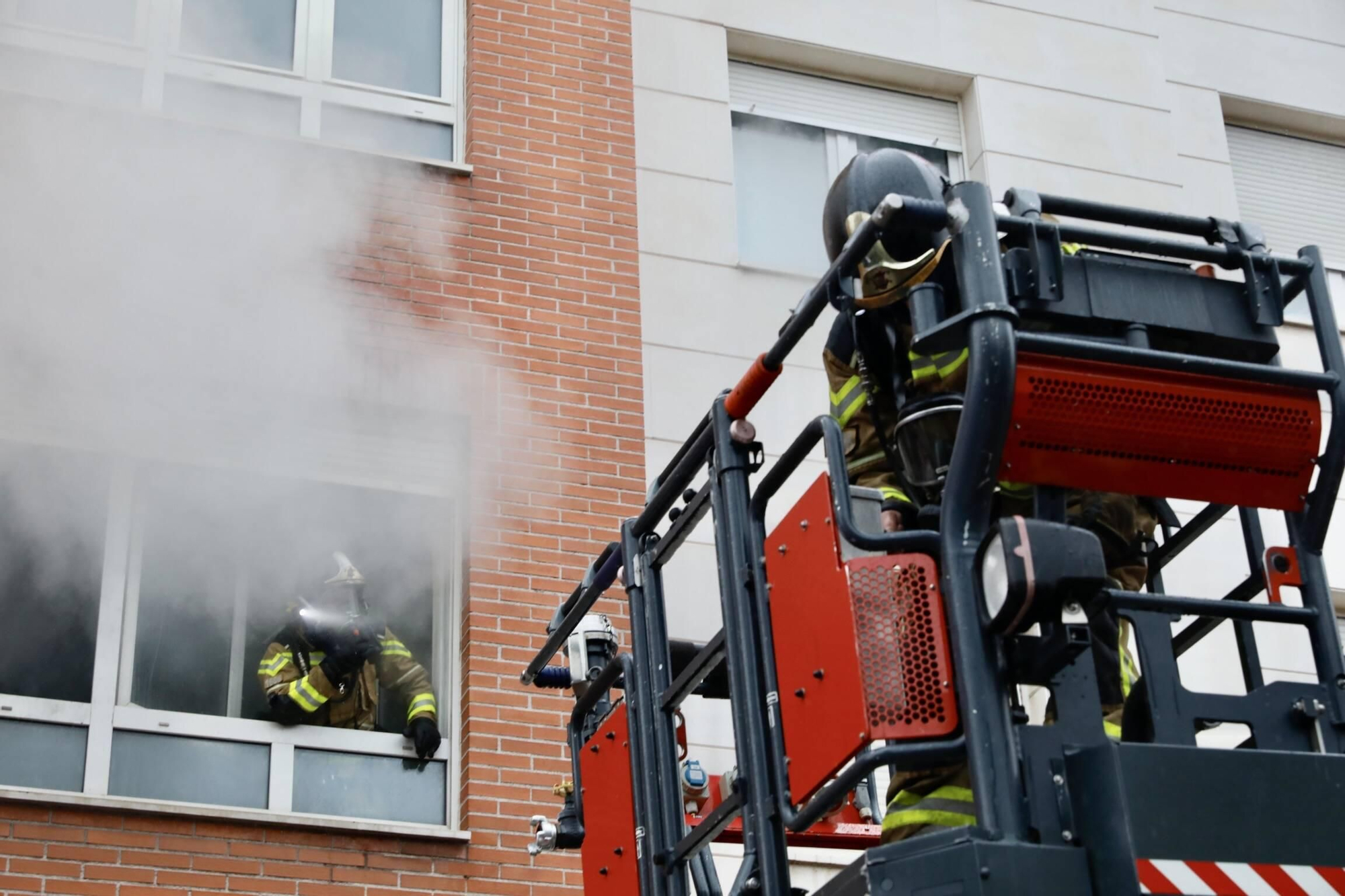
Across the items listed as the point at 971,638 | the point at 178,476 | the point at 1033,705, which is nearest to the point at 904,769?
the point at 971,638

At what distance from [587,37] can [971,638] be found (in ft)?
20.0

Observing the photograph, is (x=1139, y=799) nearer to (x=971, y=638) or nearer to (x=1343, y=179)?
(x=971, y=638)

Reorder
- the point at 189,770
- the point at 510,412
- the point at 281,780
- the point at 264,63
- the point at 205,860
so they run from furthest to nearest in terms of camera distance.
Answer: the point at 264,63 → the point at 510,412 → the point at 281,780 → the point at 189,770 → the point at 205,860

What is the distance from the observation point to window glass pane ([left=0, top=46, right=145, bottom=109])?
757 centimetres

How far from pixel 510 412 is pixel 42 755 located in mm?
2341

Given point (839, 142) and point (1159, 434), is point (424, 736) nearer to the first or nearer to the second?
point (1159, 434)

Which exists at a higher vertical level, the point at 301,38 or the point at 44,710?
the point at 301,38

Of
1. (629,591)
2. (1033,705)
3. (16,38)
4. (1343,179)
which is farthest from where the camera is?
(1343,179)

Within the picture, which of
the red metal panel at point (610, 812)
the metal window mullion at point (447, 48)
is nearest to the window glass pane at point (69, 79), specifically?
the metal window mullion at point (447, 48)

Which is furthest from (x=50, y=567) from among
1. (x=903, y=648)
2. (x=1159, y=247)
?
(x=1159, y=247)

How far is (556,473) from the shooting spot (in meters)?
→ 7.62

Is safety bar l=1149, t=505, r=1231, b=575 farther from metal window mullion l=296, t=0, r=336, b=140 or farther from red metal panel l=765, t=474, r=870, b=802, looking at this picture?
metal window mullion l=296, t=0, r=336, b=140

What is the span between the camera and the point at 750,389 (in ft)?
12.7

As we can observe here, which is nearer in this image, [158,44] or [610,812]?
[610,812]
